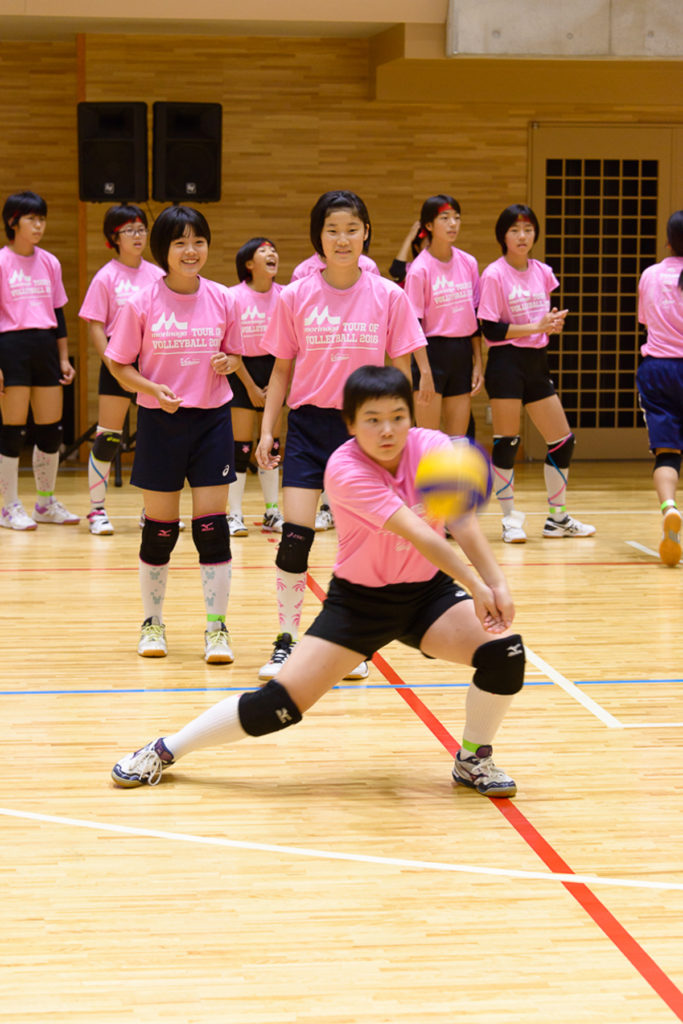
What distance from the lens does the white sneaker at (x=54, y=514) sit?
8.18 meters

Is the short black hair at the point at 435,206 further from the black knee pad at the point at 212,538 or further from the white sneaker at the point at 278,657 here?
the white sneaker at the point at 278,657

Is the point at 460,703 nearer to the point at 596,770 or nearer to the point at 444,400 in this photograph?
the point at 596,770

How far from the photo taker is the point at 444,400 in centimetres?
762

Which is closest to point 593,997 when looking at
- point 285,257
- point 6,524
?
point 6,524

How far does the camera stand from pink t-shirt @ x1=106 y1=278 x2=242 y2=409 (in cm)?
465

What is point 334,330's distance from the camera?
4.46 metres

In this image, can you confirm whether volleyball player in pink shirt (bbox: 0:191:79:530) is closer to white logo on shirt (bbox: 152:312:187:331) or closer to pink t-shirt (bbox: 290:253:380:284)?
pink t-shirt (bbox: 290:253:380:284)

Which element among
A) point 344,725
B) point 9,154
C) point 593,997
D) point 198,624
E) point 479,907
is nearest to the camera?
point 593,997

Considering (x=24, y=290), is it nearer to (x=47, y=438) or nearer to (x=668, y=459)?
(x=47, y=438)

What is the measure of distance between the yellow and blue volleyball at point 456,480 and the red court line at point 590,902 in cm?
80

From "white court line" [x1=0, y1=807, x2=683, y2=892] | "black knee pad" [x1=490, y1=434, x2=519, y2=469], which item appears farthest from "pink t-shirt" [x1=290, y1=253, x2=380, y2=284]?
"white court line" [x1=0, y1=807, x2=683, y2=892]

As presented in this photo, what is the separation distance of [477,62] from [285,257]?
7.27ft

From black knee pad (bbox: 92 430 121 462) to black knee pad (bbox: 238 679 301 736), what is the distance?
4627 millimetres

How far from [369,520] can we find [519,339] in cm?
425
